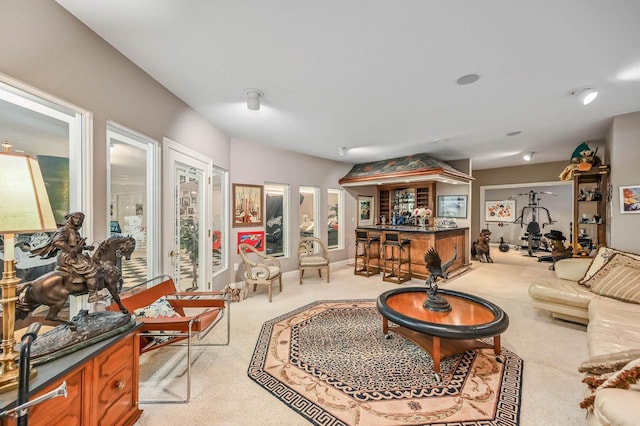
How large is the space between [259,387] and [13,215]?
6.15 feet

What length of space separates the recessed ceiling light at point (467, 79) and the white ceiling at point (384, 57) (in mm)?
51

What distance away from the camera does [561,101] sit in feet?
10.3

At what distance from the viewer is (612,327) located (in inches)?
85.9

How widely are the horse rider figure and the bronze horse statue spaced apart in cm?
2

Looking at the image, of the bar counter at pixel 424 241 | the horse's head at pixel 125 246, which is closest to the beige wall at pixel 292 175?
the bar counter at pixel 424 241

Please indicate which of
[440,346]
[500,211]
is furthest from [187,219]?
[500,211]

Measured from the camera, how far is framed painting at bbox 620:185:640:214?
3426 mm

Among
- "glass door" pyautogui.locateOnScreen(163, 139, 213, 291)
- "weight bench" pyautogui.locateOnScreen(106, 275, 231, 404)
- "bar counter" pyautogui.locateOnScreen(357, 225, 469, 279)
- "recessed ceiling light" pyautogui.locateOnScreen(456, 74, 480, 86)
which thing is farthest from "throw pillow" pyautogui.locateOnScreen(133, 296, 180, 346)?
"bar counter" pyautogui.locateOnScreen(357, 225, 469, 279)

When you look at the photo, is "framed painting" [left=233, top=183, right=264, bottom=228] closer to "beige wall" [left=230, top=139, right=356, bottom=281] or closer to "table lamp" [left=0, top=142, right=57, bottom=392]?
"beige wall" [left=230, top=139, right=356, bottom=281]

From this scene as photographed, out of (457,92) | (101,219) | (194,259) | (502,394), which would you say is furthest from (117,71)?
(502,394)

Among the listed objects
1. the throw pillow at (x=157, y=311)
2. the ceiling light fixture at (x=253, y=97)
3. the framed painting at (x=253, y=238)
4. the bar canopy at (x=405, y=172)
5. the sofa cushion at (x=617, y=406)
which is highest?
the ceiling light fixture at (x=253, y=97)

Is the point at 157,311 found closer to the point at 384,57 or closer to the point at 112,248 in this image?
the point at 112,248

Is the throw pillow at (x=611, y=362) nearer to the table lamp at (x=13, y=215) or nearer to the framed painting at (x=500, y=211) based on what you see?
the table lamp at (x=13, y=215)

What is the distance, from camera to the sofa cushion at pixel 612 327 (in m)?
1.91
